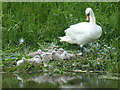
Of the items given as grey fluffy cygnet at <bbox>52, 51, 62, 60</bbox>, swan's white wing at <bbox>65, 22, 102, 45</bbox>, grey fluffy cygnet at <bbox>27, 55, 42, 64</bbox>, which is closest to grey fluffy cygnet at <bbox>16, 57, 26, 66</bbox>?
grey fluffy cygnet at <bbox>27, 55, 42, 64</bbox>

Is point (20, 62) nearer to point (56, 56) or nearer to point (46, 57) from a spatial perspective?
point (46, 57)

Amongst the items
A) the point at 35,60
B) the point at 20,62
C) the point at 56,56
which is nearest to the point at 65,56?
the point at 56,56

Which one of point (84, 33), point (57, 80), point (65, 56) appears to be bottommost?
point (57, 80)

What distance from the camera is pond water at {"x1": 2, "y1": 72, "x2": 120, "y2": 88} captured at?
278 inches

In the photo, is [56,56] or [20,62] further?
[56,56]

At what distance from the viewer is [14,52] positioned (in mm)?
9094

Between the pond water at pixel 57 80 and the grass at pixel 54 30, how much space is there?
31cm

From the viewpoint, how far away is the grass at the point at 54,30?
329 inches

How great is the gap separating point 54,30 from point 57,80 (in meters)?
2.84

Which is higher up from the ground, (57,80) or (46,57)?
(46,57)

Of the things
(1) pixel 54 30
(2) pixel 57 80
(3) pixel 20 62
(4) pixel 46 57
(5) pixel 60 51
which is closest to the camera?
(2) pixel 57 80

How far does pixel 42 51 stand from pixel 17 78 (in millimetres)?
1442

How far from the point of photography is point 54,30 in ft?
33.4

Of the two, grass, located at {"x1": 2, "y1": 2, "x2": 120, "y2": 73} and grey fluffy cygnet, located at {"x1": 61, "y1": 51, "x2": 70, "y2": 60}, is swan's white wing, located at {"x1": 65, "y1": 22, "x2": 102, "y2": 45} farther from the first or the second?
grey fluffy cygnet, located at {"x1": 61, "y1": 51, "x2": 70, "y2": 60}
